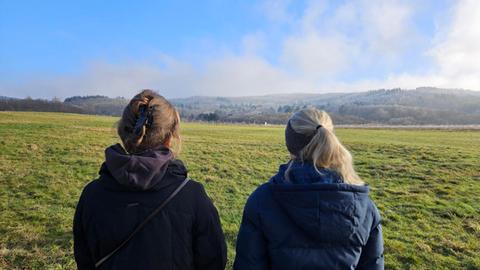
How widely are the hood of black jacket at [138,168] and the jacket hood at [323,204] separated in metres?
0.88

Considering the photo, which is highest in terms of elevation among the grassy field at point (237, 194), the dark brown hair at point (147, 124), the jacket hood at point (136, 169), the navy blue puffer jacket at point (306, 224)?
the dark brown hair at point (147, 124)

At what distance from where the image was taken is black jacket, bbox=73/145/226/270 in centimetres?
255

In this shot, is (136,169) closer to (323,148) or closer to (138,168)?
(138,168)

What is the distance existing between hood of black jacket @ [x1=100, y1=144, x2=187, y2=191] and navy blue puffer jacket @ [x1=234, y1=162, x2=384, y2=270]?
77 cm

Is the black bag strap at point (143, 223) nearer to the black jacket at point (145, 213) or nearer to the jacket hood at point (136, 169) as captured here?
the black jacket at point (145, 213)

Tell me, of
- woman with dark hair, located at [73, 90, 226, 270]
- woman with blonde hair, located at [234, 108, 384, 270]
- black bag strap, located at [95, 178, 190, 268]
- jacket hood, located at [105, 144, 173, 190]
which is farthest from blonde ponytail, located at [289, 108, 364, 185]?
jacket hood, located at [105, 144, 173, 190]

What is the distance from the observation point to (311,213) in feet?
8.46

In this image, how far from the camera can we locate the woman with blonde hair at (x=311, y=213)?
2.59 m

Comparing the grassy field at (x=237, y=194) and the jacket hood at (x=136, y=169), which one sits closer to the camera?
the jacket hood at (x=136, y=169)

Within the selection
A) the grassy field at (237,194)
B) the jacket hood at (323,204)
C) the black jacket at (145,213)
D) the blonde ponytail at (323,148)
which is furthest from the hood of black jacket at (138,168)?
the blonde ponytail at (323,148)

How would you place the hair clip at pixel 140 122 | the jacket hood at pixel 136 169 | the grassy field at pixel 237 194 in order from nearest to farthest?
the jacket hood at pixel 136 169, the hair clip at pixel 140 122, the grassy field at pixel 237 194

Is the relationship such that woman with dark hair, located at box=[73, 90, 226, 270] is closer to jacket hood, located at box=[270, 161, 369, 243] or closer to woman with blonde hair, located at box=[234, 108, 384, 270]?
woman with blonde hair, located at box=[234, 108, 384, 270]

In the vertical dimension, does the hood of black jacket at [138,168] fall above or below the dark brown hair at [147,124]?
below

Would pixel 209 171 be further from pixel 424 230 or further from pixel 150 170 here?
pixel 150 170
